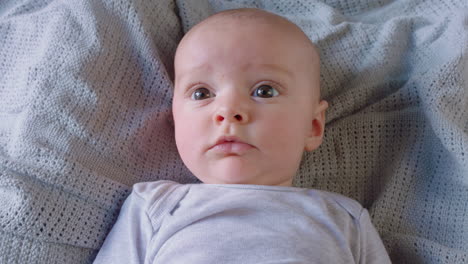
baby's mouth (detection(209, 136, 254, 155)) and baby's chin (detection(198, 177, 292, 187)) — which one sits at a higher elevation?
baby's mouth (detection(209, 136, 254, 155))

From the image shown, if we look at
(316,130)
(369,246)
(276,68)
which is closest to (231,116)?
(276,68)

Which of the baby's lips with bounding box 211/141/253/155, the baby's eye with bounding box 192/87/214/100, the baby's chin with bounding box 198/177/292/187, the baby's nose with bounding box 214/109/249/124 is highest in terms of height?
the baby's nose with bounding box 214/109/249/124

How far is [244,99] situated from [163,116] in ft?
0.97

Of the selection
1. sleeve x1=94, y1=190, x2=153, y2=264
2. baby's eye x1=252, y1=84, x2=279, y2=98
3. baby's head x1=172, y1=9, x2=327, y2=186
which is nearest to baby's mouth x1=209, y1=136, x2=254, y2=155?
baby's head x1=172, y1=9, x2=327, y2=186

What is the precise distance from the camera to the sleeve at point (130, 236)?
1.04 meters

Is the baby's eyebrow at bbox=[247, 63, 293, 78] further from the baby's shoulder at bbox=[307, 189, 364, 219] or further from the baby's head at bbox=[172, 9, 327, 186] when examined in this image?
the baby's shoulder at bbox=[307, 189, 364, 219]

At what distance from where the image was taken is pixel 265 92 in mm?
1065

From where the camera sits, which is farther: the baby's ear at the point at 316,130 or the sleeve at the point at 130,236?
the baby's ear at the point at 316,130

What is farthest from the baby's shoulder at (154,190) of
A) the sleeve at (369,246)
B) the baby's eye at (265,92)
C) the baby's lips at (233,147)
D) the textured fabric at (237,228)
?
the sleeve at (369,246)

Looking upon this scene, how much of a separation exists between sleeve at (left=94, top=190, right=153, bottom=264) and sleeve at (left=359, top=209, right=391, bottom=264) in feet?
1.53

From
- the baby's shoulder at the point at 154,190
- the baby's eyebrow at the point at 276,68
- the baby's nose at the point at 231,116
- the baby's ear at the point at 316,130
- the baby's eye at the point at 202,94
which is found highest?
the baby's eyebrow at the point at 276,68

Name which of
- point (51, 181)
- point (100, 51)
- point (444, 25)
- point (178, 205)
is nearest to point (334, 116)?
point (444, 25)

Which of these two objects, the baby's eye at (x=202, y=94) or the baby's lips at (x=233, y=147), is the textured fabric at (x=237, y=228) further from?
the baby's eye at (x=202, y=94)

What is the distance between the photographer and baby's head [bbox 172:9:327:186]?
3.38ft
